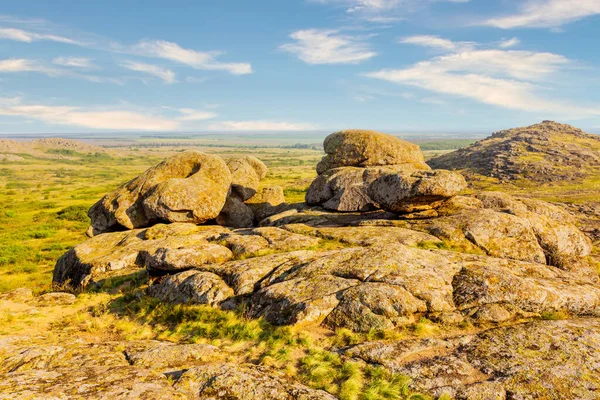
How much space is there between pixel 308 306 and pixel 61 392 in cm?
876

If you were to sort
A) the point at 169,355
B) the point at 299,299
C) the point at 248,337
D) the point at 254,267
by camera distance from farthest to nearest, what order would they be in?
the point at 254,267 < the point at 299,299 < the point at 248,337 < the point at 169,355

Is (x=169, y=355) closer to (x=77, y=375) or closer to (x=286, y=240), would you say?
(x=77, y=375)

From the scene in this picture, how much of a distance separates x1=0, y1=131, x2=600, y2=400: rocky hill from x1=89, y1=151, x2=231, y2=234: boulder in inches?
8.8

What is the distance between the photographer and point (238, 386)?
364 inches

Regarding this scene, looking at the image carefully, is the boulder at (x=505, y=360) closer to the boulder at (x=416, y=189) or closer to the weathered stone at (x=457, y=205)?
the boulder at (x=416, y=189)

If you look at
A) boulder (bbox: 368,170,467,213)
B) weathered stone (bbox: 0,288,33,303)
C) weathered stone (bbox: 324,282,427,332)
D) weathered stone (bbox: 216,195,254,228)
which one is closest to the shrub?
weathered stone (bbox: 216,195,254,228)

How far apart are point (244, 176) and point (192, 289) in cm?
2865

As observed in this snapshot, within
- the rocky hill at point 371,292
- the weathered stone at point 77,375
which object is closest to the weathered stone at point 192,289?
the rocky hill at point 371,292

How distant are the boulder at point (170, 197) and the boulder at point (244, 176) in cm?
476

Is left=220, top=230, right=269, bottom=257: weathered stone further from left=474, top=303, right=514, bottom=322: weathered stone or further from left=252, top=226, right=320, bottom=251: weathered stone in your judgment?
left=474, top=303, right=514, bottom=322: weathered stone

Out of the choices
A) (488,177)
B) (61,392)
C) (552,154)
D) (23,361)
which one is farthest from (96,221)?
(552,154)

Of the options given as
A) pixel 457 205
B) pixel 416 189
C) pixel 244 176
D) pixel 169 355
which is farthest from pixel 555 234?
pixel 244 176

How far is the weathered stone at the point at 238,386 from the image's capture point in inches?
353

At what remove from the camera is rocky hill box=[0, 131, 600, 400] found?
9.69 meters
